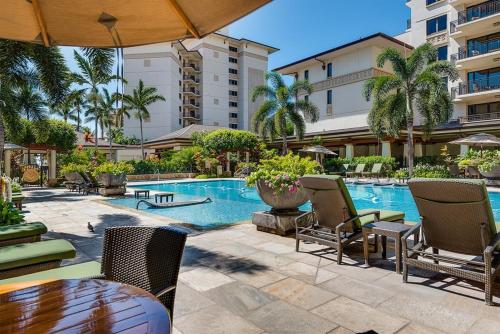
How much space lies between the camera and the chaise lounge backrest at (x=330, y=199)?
4.44 metres

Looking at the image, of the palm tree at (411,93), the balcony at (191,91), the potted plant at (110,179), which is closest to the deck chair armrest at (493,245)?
the potted plant at (110,179)

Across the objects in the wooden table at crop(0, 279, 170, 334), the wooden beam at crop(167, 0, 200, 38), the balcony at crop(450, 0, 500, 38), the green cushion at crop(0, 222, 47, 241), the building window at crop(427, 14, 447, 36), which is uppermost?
the building window at crop(427, 14, 447, 36)

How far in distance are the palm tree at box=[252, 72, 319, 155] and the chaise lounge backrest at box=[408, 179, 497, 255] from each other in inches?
927

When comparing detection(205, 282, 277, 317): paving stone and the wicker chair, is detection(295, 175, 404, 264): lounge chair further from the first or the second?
the wicker chair

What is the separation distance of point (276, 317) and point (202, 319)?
25.9 inches

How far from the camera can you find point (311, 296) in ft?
10.9

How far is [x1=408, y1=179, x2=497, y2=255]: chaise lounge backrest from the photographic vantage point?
325cm

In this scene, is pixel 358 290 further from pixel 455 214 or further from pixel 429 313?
pixel 455 214

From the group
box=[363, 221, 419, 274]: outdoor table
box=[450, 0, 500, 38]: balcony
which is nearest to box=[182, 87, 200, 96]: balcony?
box=[450, 0, 500, 38]: balcony

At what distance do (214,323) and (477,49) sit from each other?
32.5 meters

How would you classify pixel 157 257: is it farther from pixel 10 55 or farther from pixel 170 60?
pixel 170 60

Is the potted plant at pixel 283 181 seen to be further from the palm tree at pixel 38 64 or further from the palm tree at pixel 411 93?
the palm tree at pixel 411 93

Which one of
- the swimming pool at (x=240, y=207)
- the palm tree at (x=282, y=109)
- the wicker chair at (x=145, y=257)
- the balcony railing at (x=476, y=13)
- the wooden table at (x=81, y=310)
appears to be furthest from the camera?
the palm tree at (x=282, y=109)

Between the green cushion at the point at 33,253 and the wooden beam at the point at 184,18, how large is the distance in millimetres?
2484
